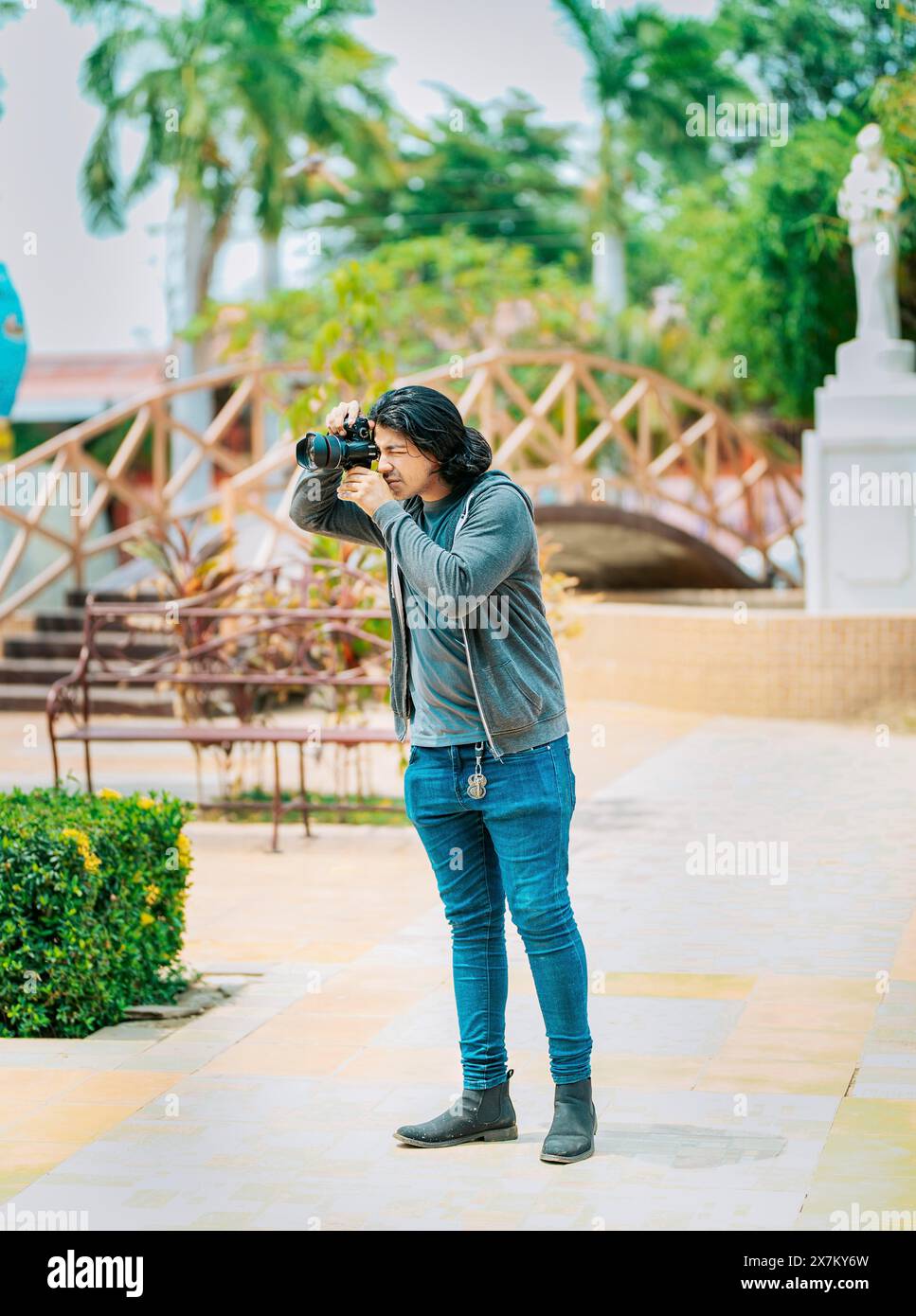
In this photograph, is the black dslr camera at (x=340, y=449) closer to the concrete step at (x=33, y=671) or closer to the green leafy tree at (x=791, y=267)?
the concrete step at (x=33, y=671)

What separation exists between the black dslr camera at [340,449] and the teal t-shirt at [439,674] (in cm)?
21

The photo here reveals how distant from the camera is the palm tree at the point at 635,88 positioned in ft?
111

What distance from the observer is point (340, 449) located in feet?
13.9

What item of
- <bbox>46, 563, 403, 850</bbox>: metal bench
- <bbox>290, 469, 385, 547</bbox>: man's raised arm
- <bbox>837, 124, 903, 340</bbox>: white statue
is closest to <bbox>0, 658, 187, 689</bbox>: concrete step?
<bbox>46, 563, 403, 850</bbox>: metal bench

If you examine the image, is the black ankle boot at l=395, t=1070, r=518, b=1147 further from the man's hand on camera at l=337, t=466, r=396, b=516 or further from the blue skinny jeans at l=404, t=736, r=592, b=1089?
the man's hand on camera at l=337, t=466, r=396, b=516

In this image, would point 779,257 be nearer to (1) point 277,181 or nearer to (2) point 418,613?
(1) point 277,181

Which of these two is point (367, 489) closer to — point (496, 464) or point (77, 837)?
point (77, 837)

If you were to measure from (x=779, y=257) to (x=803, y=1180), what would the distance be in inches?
814

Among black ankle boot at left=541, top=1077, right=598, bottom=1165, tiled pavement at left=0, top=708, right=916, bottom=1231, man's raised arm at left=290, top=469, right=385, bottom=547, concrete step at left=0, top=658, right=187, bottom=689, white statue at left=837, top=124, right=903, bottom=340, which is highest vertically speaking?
white statue at left=837, top=124, right=903, bottom=340

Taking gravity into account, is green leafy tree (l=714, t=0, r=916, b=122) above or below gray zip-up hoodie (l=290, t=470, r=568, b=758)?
above

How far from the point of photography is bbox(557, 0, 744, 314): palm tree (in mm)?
33781

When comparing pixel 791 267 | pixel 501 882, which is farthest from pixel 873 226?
pixel 501 882

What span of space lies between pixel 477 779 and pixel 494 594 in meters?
0.40

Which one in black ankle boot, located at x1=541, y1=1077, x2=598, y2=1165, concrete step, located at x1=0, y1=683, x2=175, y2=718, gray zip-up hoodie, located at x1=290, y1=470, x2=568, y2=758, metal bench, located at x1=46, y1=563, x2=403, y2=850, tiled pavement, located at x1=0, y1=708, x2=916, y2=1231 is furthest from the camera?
concrete step, located at x1=0, y1=683, x2=175, y2=718
